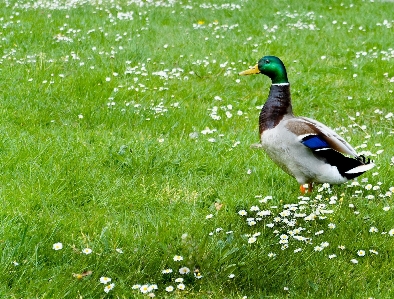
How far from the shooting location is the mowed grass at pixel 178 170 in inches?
149

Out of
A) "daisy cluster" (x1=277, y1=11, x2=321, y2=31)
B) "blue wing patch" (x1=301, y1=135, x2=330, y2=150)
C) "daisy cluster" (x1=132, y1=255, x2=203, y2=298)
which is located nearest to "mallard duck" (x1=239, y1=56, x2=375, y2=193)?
"blue wing patch" (x1=301, y1=135, x2=330, y2=150)

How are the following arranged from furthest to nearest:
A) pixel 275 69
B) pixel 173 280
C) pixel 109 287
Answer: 1. pixel 275 69
2. pixel 173 280
3. pixel 109 287

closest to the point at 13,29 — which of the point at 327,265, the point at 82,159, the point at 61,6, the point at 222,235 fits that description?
the point at 61,6

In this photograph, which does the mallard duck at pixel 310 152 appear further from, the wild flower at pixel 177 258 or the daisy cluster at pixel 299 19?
the daisy cluster at pixel 299 19

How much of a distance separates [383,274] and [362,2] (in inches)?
480

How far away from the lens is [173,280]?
3734 millimetres

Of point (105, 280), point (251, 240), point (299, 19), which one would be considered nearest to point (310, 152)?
point (251, 240)

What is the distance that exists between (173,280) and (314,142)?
5.52ft

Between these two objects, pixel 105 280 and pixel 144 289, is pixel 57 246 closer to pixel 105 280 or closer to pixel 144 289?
pixel 105 280

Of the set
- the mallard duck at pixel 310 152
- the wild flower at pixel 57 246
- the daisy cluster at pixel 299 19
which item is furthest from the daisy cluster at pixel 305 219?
the daisy cluster at pixel 299 19

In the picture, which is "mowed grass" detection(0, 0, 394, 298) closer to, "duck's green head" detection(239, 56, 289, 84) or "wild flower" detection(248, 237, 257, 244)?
"wild flower" detection(248, 237, 257, 244)

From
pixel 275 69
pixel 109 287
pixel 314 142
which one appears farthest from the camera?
pixel 275 69

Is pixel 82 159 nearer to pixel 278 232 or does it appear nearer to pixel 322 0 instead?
pixel 278 232

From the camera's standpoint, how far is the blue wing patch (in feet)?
15.5
